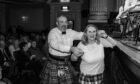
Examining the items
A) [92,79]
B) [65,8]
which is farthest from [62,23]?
[65,8]

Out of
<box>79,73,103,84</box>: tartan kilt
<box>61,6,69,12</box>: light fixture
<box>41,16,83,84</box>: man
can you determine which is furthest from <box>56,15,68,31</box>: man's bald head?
<box>61,6,69,12</box>: light fixture

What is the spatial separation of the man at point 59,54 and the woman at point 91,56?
43 centimetres

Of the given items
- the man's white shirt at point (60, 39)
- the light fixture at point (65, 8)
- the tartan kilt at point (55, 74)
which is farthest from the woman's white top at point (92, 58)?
Answer: the light fixture at point (65, 8)

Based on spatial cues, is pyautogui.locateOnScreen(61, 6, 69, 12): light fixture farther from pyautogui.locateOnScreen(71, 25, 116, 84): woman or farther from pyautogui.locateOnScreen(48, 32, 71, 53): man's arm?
pyautogui.locateOnScreen(71, 25, 116, 84): woman

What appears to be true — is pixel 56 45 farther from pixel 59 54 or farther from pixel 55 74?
pixel 55 74

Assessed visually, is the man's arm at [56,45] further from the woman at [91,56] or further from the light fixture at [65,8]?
the light fixture at [65,8]

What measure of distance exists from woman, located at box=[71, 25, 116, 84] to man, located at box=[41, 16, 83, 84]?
0.43 m

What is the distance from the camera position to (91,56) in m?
2.79

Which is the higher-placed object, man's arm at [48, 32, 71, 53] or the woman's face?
the woman's face

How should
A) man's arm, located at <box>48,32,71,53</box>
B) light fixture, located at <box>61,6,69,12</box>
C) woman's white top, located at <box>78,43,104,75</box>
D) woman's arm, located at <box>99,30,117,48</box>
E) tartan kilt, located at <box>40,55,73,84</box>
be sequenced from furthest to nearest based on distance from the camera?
light fixture, located at <box>61,6,69,12</box>, tartan kilt, located at <box>40,55,73,84</box>, man's arm, located at <box>48,32,71,53</box>, woman's arm, located at <box>99,30,117,48</box>, woman's white top, located at <box>78,43,104,75</box>

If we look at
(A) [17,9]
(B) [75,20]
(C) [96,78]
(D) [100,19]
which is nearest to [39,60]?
(C) [96,78]

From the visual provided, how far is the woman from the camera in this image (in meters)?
2.80

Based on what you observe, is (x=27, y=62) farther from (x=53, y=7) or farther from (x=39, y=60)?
(x=53, y=7)

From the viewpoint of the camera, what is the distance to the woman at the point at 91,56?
9.20 feet
